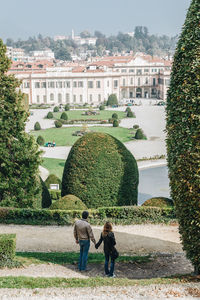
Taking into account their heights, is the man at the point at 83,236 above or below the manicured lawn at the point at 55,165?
above

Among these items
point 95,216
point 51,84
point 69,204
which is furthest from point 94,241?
point 51,84

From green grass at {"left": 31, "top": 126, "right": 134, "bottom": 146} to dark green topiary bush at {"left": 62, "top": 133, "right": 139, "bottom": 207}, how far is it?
2152 centimetres

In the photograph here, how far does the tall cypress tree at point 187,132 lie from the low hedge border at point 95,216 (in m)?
4.83

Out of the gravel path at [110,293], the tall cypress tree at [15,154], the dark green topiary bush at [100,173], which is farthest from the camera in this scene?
the tall cypress tree at [15,154]

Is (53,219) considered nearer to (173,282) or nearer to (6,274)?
(6,274)

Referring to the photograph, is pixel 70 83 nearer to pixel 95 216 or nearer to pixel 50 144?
pixel 50 144

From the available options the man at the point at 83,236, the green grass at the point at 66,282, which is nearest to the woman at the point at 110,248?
the man at the point at 83,236

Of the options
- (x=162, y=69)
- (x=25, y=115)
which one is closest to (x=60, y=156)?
(x=25, y=115)

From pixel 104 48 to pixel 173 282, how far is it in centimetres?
18684

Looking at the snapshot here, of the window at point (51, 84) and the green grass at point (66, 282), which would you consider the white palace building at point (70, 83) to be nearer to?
the window at point (51, 84)

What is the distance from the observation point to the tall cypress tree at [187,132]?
717cm

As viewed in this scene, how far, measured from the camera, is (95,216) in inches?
493

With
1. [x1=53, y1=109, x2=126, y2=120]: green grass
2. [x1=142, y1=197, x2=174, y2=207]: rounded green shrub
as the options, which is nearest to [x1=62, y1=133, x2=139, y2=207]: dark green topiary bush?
[x1=142, y1=197, x2=174, y2=207]: rounded green shrub

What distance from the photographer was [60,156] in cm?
3109
